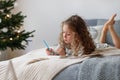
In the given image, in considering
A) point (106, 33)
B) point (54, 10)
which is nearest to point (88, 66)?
point (106, 33)

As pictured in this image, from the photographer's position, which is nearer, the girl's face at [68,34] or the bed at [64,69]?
the bed at [64,69]

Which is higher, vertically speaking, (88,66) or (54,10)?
(54,10)

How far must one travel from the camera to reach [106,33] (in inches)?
100

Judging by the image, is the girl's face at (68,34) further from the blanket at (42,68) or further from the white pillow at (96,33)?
the white pillow at (96,33)


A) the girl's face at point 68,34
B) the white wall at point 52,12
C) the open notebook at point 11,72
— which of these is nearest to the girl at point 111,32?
the girl's face at point 68,34

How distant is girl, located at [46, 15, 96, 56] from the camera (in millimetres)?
1906

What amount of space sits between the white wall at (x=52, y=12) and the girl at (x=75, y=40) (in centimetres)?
128

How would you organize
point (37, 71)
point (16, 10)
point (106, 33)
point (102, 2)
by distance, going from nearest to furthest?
1. point (37, 71)
2. point (106, 33)
3. point (102, 2)
4. point (16, 10)

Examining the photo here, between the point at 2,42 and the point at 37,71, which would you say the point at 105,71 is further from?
the point at 2,42

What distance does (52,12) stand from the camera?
3584mm

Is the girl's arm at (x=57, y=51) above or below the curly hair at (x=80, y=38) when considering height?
below

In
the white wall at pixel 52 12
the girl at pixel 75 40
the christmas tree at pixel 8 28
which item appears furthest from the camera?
the white wall at pixel 52 12

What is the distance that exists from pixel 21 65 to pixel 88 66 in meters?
0.43

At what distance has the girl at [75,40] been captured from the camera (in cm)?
191
